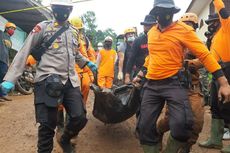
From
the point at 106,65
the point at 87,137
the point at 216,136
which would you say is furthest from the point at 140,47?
the point at 106,65

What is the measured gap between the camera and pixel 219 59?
607 cm

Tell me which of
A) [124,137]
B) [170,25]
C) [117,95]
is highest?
[170,25]

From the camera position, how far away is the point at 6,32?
11.4 metres

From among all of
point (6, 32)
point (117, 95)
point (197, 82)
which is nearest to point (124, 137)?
point (117, 95)

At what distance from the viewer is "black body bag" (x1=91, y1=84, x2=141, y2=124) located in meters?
6.48

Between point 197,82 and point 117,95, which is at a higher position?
point 197,82

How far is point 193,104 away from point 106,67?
5.86 m

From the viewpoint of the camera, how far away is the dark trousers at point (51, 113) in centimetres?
490

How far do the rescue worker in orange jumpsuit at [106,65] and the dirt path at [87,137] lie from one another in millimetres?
2145

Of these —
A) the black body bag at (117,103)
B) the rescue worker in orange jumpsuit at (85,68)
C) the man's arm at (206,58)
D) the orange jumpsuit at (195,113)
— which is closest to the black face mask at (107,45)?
the rescue worker in orange jumpsuit at (85,68)

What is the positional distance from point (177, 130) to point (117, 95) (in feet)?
7.74

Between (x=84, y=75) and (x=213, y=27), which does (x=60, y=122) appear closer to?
(x=84, y=75)

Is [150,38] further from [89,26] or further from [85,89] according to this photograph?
[89,26]

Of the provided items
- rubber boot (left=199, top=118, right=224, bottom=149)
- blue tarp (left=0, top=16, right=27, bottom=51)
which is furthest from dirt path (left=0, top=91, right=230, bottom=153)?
blue tarp (left=0, top=16, right=27, bottom=51)
